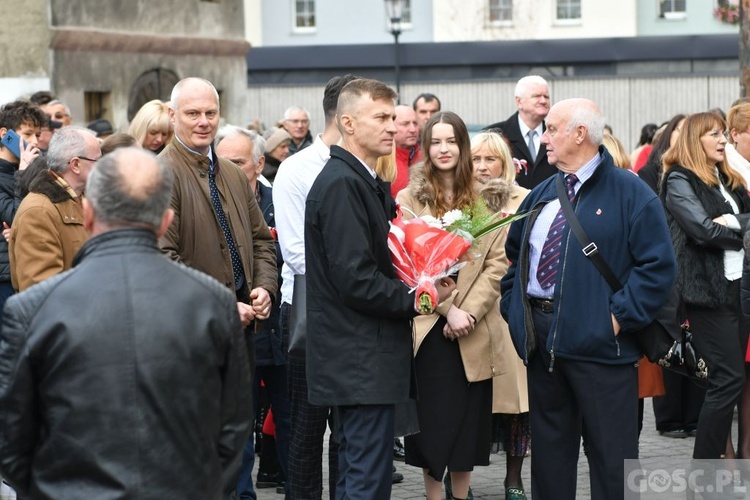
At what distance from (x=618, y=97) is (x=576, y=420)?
2791cm

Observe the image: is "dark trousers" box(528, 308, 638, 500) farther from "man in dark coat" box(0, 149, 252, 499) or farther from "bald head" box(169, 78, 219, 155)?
"man in dark coat" box(0, 149, 252, 499)

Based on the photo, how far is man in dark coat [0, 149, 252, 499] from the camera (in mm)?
3504

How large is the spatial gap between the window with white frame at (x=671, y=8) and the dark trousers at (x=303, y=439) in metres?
39.6

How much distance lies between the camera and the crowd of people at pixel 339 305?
3.55m

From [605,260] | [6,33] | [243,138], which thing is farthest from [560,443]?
[6,33]

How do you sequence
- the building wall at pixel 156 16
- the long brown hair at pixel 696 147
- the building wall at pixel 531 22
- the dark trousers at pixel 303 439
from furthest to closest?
1. the building wall at pixel 531 22
2. the building wall at pixel 156 16
3. the long brown hair at pixel 696 147
4. the dark trousers at pixel 303 439

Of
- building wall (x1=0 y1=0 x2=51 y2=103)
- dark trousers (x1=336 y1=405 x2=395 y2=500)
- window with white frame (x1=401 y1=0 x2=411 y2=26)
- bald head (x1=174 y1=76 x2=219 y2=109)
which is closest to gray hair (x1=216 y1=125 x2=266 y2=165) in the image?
bald head (x1=174 y1=76 x2=219 y2=109)

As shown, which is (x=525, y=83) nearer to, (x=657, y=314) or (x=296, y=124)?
(x=657, y=314)

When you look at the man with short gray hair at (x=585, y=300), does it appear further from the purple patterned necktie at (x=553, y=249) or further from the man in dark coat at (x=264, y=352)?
the man in dark coat at (x=264, y=352)

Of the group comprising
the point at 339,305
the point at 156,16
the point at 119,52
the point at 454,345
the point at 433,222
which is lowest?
the point at 454,345

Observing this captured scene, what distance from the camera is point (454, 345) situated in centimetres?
698

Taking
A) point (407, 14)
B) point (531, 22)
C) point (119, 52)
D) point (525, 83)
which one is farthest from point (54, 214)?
point (407, 14)

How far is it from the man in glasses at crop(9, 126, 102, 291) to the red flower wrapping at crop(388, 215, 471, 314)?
157cm

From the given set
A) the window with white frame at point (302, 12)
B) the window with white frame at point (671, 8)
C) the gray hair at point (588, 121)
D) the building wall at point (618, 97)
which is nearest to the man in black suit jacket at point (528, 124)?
the gray hair at point (588, 121)
